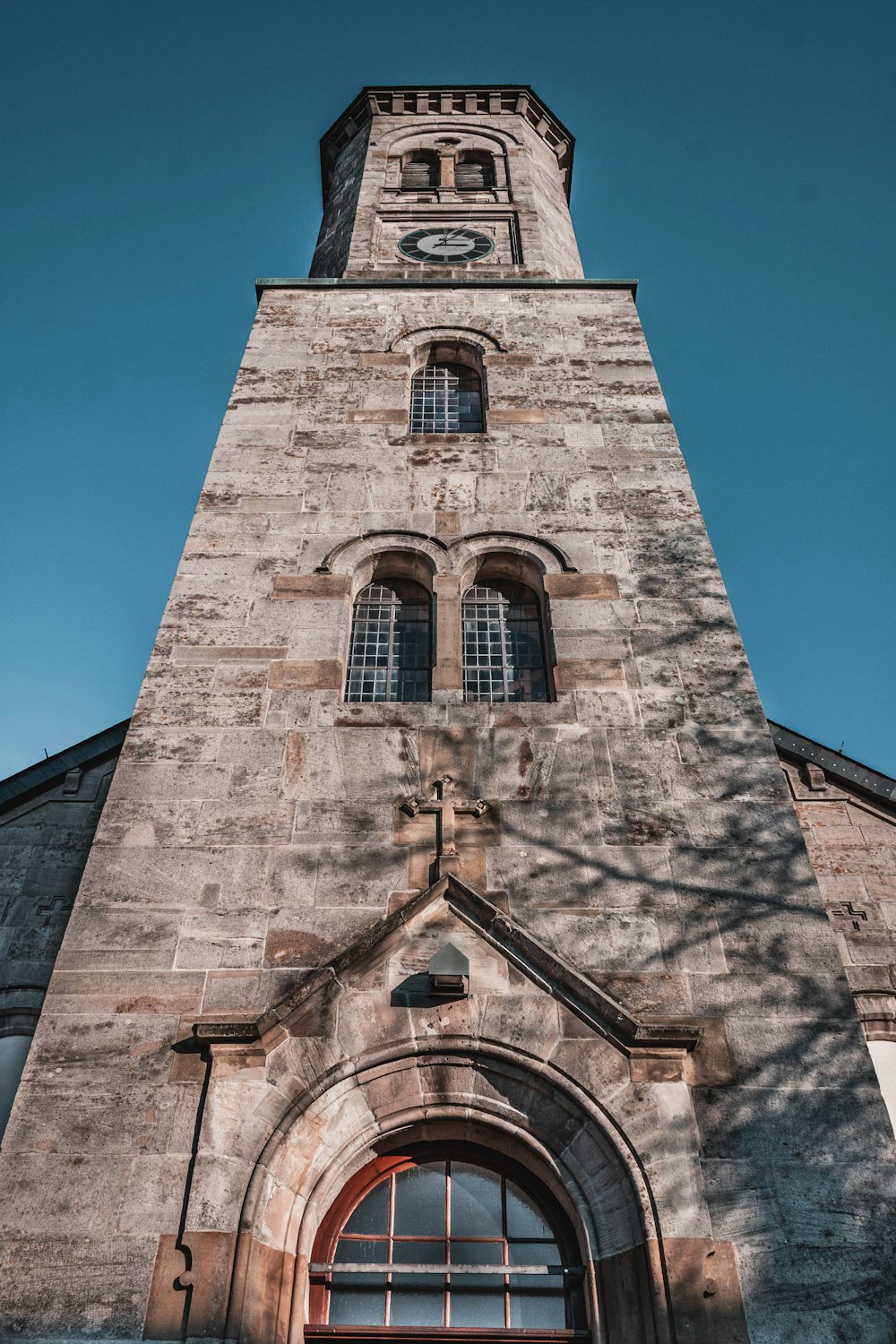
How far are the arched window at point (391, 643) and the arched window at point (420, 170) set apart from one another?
12.0 m

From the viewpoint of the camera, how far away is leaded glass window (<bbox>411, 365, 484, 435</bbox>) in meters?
13.1

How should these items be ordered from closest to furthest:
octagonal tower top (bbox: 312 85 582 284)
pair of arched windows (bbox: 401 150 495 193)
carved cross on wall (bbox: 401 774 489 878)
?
carved cross on wall (bbox: 401 774 489 878)
octagonal tower top (bbox: 312 85 582 284)
pair of arched windows (bbox: 401 150 495 193)

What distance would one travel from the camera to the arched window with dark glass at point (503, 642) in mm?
9984

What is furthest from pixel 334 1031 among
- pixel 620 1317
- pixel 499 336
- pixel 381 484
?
pixel 499 336

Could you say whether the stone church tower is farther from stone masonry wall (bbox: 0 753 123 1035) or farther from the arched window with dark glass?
stone masonry wall (bbox: 0 753 123 1035)

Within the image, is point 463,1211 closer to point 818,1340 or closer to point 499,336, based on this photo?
point 818,1340

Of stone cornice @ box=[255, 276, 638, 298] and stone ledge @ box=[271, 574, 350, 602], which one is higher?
stone cornice @ box=[255, 276, 638, 298]

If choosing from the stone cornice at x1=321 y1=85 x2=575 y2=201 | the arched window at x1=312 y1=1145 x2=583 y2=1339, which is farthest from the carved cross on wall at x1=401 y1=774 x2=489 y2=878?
the stone cornice at x1=321 y1=85 x2=575 y2=201

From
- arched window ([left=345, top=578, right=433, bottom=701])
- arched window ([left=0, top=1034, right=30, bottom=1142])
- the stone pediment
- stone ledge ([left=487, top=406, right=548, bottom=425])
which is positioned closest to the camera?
the stone pediment

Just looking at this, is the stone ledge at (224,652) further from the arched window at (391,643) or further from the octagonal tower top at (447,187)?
the octagonal tower top at (447,187)

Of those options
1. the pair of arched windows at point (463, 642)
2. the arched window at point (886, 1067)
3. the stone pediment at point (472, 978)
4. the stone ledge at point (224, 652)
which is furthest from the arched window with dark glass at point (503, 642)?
the arched window at point (886, 1067)

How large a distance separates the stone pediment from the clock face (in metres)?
12.1

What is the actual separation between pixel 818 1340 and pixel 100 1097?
4.29 m

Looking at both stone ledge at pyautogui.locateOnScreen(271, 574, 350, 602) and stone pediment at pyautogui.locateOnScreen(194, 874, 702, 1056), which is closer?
stone pediment at pyautogui.locateOnScreen(194, 874, 702, 1056)
